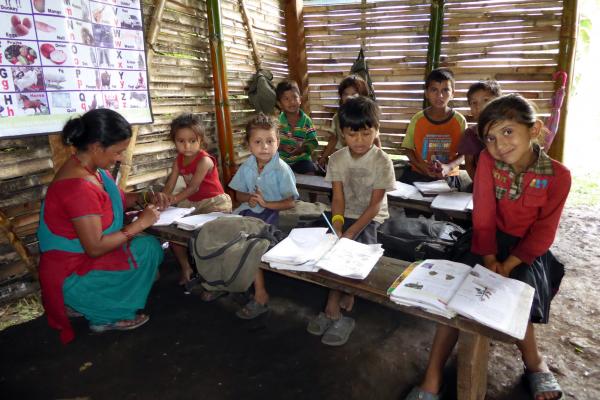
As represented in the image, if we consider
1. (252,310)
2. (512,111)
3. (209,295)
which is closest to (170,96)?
(209,295)

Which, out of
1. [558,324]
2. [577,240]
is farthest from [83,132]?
[577,240]

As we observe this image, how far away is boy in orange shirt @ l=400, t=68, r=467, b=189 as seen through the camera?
3.85 metres

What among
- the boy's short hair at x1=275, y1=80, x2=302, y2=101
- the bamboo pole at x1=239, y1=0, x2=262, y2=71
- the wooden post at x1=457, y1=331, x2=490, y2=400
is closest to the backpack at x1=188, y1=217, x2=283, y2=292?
the wooden post at x1=457, y1=331, x2=490, y2=400

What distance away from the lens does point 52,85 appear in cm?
300

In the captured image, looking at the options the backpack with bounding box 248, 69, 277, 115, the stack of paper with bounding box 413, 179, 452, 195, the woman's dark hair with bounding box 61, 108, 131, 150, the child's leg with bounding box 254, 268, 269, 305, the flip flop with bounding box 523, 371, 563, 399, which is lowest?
the flip flop with bounding box 523, 371, 563, 399

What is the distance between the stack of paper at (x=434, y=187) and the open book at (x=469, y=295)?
1542 mm

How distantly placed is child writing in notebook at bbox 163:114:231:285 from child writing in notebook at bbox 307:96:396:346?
1.18 meters

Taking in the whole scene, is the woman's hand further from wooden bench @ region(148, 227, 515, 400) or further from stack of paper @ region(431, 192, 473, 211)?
stack of paper @ region(431, 192, 473, 211)

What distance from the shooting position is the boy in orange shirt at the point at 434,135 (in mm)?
3848

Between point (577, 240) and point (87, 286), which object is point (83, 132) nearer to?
point (87, 286)

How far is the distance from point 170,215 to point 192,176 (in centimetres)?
56

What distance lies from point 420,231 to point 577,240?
2.32 m

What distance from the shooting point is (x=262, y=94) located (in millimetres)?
5254

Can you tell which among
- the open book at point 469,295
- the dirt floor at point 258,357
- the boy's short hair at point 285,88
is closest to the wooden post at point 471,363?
the open book at point 469,295
